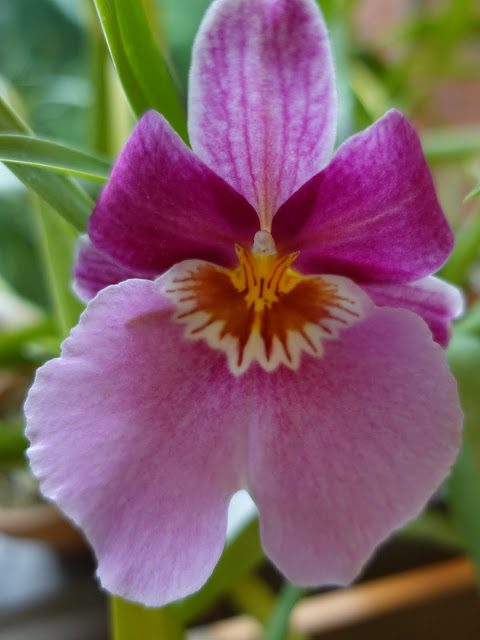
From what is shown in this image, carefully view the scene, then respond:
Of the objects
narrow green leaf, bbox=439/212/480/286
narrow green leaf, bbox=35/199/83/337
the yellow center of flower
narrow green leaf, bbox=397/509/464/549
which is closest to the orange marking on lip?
the yellow center of flower

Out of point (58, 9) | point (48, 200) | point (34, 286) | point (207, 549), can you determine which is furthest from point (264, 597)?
point (58, 9)

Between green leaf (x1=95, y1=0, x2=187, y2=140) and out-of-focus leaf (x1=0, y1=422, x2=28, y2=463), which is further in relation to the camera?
out-of-focus leaf (x1=0, y1=422, x2=28, y2=463)

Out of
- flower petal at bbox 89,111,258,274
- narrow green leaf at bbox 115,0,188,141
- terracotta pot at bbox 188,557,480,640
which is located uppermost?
narrow green leaf at bbox 115,0,188,141

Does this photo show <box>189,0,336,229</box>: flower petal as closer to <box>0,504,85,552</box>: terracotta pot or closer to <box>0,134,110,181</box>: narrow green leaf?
<box>0,134,110,181</box>: narrow green leaf

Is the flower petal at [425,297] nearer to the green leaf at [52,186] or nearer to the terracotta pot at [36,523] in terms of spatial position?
the green leaf at [52,186]

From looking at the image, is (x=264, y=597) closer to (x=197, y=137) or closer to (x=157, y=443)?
(x=157, y=443)

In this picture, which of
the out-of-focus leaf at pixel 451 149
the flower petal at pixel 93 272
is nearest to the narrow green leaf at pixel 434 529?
the out-of-focus leaf at pixel 451 149

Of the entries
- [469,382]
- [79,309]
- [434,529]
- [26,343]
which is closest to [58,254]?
[79,309]
